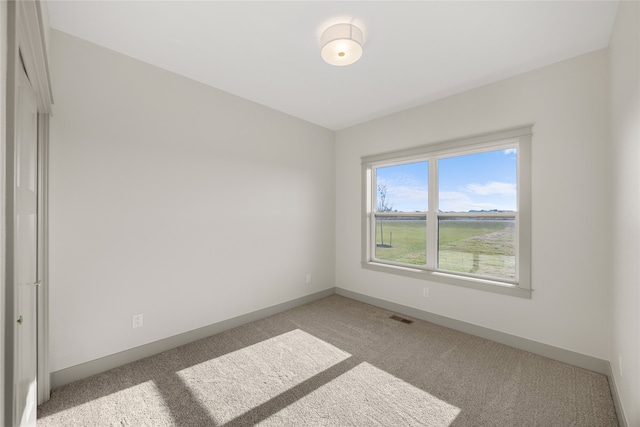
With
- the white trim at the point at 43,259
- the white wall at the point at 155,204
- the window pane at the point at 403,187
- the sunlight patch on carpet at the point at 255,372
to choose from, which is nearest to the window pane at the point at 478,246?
the window pane at the point at 403,187

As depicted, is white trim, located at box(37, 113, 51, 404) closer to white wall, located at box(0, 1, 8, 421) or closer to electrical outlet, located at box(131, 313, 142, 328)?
electrical outlet, located at box(131, 313, 142, 328)

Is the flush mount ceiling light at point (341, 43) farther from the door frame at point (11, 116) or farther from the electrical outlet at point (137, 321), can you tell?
the electrical outlet at point (137, 321)

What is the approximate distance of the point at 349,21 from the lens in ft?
6.57

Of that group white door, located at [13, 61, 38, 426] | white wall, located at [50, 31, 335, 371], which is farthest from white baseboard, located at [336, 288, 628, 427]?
white door, located at [13, 61, 38, 426]

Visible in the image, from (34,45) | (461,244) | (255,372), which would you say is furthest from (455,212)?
(34,45)

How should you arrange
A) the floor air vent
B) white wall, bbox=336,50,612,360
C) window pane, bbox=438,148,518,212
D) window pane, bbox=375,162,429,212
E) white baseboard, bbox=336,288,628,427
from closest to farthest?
white baseboard, bbox=336,288,628,427 → white wall, bbox=336,50,612,360 → window pane, bbox=438,148,518,212 → the floor air vent → window pane, bbox=375,162,429,212

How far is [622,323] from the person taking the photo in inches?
71.5

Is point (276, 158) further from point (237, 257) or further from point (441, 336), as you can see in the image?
point (441, 336)

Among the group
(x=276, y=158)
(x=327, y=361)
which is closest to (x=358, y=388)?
(x=327, y=361)

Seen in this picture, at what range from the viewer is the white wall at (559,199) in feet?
7.55

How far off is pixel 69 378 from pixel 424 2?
12.3 ft

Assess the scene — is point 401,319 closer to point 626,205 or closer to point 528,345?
point 528,345

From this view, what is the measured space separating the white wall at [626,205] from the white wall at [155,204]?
3.13m

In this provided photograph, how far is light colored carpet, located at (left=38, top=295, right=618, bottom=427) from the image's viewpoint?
1808mm
